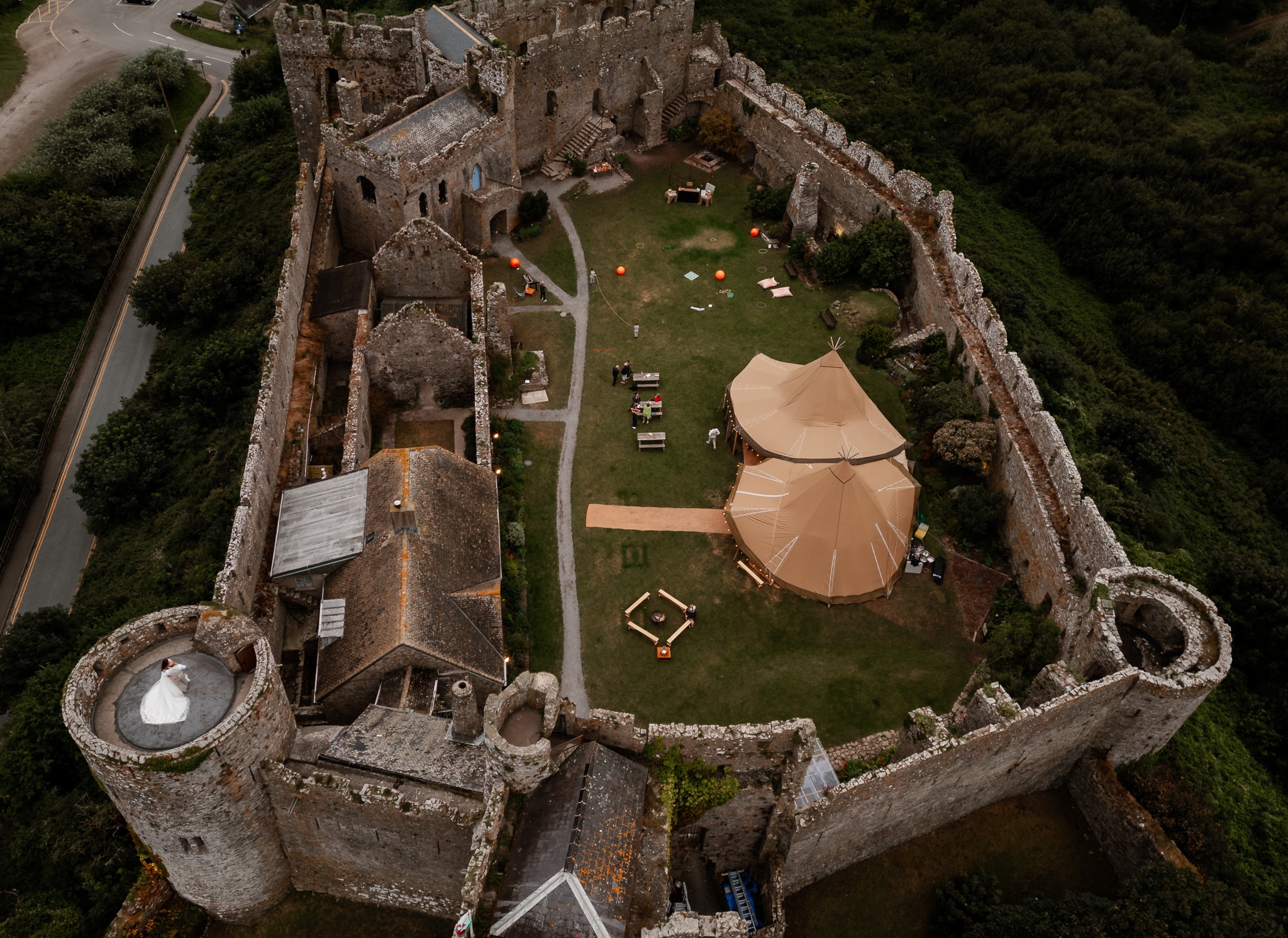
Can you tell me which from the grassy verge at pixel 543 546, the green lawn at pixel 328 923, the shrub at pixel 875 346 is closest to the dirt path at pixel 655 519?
the grassy verge at pixel 543 546

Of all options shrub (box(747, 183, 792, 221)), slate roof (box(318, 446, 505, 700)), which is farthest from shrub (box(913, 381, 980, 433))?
slate roof (box(318, 446, 505, 700))

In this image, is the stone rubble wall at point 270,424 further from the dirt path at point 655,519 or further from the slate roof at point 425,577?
the dirt path at point 655,519

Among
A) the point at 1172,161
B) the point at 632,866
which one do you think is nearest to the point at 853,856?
the point at 632,866

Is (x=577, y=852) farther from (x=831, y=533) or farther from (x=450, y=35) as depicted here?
(x=450, y=35)

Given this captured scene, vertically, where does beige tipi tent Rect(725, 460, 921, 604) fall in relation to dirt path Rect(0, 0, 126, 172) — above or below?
above

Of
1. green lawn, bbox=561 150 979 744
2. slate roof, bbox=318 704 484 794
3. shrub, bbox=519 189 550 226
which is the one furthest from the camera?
shrub, bbox=519 189 550 226

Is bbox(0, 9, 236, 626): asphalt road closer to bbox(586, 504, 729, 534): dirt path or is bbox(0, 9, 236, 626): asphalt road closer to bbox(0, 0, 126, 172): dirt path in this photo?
bbox(0, 0, 126, 172): dirt path

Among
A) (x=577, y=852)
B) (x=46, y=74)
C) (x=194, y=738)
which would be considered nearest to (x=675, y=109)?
(x=194, y=738)

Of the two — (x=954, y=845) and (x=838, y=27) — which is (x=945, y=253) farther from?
(x=838, y=27)
